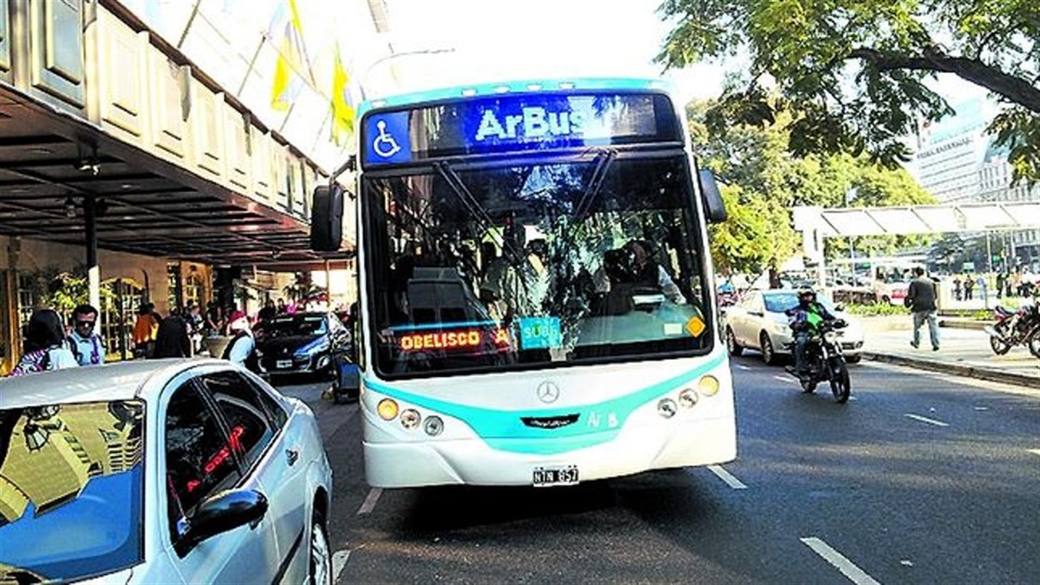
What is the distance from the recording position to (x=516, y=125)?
23.5ft

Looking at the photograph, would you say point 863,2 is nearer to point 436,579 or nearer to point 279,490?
point 436,579

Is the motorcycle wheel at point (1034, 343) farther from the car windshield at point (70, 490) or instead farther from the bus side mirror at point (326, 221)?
the car windshield at point (70, 490)

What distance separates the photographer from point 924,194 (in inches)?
2253

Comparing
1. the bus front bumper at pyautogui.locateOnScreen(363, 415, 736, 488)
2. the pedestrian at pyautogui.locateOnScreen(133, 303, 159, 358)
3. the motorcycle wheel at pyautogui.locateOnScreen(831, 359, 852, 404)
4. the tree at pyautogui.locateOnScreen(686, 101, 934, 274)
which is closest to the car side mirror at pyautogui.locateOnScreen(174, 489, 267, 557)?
the bus front bumper at pyautogui.locateOnScreen(363, 415, 736, 488)

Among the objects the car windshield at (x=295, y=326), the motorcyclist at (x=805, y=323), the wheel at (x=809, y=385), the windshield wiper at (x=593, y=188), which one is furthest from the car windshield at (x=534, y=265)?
the car windshield at (x=295, y=326)

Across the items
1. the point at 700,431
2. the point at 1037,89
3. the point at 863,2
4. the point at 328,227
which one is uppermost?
the point at 863,2

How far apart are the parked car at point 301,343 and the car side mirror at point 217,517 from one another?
15.6 m

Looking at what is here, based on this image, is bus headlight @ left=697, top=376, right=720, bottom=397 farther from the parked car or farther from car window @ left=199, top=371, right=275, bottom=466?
the parked car

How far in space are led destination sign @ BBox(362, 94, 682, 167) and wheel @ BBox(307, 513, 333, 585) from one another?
8.88ft

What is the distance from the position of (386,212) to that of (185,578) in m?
4.05

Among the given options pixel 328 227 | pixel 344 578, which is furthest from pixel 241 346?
pixel 344 578

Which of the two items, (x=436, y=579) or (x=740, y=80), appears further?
(x=740, y=80)

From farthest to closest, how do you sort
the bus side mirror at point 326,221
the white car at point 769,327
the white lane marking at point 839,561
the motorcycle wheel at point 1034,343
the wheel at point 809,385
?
the white car at point 769,327 → the motorcycle wheel at point 1034,343 → the wheel at point 809,385 → the bus side mirror at point 326,221 → the white lane marking at point 839,561

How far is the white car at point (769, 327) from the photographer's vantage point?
18672mm
